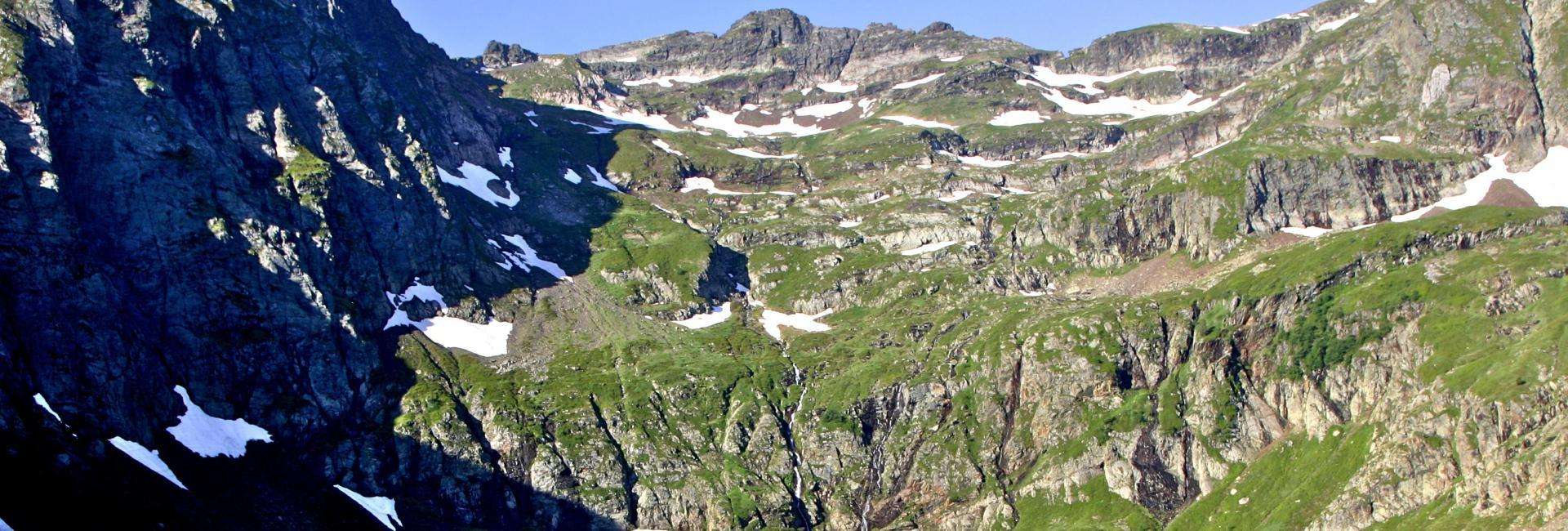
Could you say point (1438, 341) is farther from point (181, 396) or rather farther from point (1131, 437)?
point (181, 396)

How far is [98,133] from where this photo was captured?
181875 mm

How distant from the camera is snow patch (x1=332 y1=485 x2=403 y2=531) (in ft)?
571

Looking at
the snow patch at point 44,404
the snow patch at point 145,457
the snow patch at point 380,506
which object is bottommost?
the snow patch at point 380,506

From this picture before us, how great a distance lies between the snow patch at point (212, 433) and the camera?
539ft

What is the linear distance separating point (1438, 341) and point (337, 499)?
17656 centimetres

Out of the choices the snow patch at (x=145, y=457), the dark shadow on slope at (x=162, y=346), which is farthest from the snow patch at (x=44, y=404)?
the snow patch at (x=145, y=457)

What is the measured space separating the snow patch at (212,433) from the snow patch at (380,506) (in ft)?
53.2

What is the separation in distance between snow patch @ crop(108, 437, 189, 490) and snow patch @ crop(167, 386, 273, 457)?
966 centimetres

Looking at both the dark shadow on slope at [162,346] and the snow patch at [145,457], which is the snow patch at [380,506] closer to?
the dark shadow on slope at [162,346]

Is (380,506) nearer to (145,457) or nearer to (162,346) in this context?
(145,457)

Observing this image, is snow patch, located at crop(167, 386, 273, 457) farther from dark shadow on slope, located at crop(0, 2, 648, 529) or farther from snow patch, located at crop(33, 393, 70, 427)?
snow patch, located at crop(33, 393, 70, 427)

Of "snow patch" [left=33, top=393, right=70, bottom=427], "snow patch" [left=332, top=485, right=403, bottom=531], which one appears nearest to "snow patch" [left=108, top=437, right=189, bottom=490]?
"snow patch" [left=33, top=393, right=70, bottom=427]

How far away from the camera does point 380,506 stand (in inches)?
7013

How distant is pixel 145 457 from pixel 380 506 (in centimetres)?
3717
